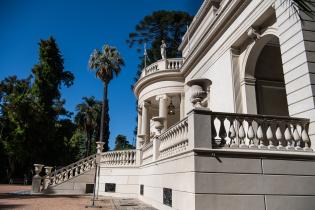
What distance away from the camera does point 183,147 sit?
24.6ft

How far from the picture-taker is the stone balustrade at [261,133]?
22.2 ft

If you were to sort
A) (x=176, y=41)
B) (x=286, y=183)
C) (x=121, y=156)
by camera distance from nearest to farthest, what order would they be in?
1. (x=286, y=183)
2. (x=121, y=156)
3. (x=176, y=41)

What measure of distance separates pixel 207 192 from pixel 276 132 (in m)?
2.48

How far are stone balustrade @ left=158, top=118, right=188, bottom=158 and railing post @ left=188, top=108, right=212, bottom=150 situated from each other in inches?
29.0

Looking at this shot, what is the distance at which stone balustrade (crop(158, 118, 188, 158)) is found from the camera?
748cm

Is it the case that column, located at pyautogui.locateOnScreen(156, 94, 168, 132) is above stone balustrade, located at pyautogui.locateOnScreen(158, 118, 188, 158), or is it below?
above

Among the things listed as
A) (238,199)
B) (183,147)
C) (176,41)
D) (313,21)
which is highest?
(176,41)

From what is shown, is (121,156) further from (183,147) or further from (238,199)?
(238,199)

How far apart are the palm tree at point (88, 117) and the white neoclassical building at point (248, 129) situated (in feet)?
154

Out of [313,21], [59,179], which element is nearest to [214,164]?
[313,21]

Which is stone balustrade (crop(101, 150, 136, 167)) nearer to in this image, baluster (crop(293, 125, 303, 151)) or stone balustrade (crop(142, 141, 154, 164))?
stone balustrade (crop(142, 141, 154, 164))

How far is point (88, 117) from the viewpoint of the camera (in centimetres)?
5831

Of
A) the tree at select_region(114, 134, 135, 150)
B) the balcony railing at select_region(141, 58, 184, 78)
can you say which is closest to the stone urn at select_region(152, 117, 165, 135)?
the balcony railing at select_region(141, 58, 184, 78)

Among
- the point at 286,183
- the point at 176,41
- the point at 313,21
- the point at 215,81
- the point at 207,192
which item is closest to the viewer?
the point at 207,192
